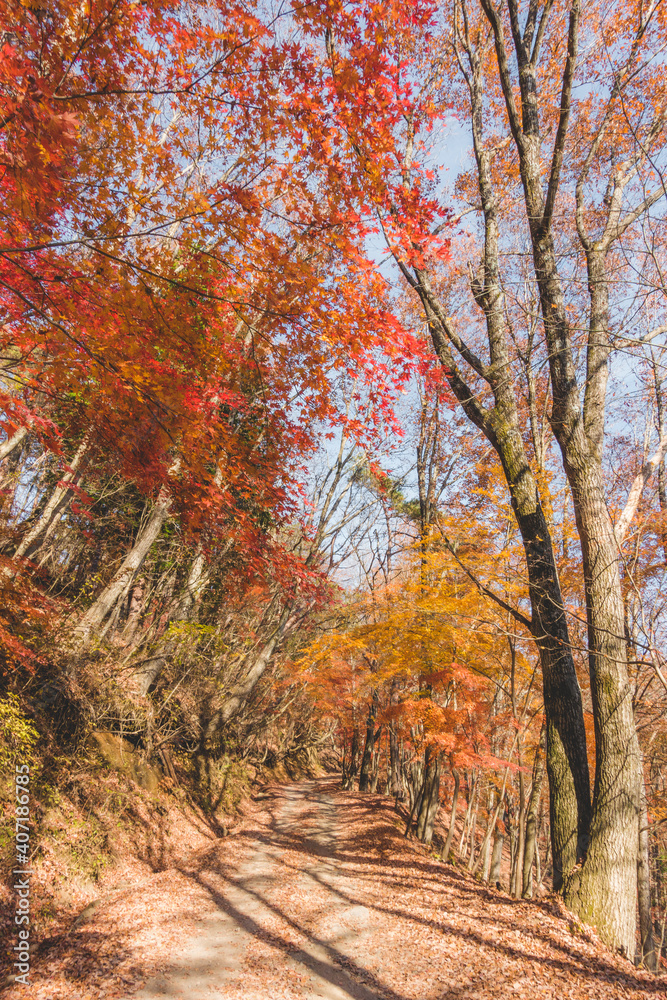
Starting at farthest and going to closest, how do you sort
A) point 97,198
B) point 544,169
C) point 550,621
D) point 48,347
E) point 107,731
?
point 107,731, point 544,169, point 550,621, point 48,347, point 97,198

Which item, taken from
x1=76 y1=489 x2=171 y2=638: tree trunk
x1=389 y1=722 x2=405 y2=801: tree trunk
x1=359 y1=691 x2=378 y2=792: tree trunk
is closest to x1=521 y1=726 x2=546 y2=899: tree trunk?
x1=359 y1=691 x2=378 y2=792: tree trunk

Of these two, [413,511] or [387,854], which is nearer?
[387,854]

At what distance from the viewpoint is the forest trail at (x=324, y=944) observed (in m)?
3.73

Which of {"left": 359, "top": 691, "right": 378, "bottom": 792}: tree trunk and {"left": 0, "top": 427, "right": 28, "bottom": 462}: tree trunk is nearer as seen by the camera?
{"left": 0, "top": 427, "right": 28, "bottom": 462}: tree trunk

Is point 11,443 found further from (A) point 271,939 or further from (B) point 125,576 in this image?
(A) point 271,939

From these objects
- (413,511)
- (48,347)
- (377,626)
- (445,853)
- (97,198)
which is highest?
(413,511)

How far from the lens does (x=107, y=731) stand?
7.60 meters

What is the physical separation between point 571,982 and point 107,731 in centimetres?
702

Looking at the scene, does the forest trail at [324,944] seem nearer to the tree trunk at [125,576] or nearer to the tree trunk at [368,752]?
the tree trunk at [125,576]

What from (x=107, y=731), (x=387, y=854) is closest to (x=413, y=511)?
(x=387, y=854)

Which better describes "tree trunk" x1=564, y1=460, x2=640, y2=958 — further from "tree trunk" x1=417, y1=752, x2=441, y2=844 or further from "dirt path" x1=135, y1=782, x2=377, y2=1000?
"tree trunk" x1=417, y1=752, x2=441, y2=844

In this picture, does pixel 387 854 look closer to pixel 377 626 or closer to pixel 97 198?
pixel 377 626

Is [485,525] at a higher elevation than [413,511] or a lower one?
lower

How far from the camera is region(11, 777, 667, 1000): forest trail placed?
12.2 feet
